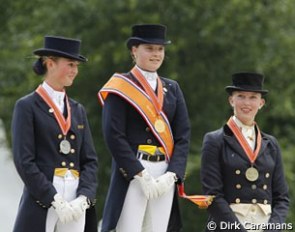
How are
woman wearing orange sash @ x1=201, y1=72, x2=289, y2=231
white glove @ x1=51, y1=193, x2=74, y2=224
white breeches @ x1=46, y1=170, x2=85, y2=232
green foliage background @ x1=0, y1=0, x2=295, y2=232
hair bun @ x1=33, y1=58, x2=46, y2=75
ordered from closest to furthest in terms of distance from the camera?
white glove @ x1=51, y1=193, x2=74, y2=224, white breeches @ x1=46, y1=170, x2=85, y2=232, hair bun @ x1=33, y1=58, x2=46, y2=75, woman wearing orange sash @ x1=201, y1=72, x2=289, y2=231, green foliage background @ x1=0, y1=0, x2=295, y2=232

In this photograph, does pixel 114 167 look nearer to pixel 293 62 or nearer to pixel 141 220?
pixel 141 220

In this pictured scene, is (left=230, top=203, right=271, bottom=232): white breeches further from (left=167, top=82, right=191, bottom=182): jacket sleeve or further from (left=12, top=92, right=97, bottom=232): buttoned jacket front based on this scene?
(left=12, top=92, right=97, bottom=232): buttoned jacket front

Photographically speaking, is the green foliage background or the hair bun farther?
the green foliage background

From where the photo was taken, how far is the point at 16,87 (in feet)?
59.4

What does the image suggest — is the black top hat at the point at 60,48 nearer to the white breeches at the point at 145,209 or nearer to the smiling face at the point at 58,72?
the smiling face at the point at 58,72

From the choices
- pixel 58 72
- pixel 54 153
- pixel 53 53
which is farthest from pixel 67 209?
pixel 53 53

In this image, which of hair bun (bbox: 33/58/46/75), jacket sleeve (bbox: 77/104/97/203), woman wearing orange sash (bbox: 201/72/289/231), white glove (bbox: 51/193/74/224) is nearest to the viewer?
white glove (bbox: 51/193/74/224)

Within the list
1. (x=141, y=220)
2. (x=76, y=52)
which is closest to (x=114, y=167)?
(x=141, y=220)

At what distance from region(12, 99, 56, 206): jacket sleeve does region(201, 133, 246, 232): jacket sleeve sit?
1211 mm

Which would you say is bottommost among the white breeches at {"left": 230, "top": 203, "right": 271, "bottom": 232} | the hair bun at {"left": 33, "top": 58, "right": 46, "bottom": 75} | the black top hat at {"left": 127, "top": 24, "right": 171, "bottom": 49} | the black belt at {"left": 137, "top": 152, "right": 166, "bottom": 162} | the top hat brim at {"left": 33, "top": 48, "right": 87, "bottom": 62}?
the white breeches at {"left": 230, "top": 203, "right": 271, "bottom": 232}

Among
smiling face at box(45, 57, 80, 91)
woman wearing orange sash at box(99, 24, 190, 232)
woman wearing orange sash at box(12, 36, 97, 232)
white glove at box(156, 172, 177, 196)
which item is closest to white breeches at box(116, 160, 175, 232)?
woman wearing orange sash at box(99, 24, 190, 232)

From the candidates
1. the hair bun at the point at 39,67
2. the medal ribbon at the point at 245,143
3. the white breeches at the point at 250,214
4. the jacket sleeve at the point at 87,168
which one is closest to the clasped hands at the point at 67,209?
the jacket sleeve at the point at 87,168

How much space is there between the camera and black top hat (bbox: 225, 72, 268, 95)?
7859 mm

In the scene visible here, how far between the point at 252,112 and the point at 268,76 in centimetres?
1049
